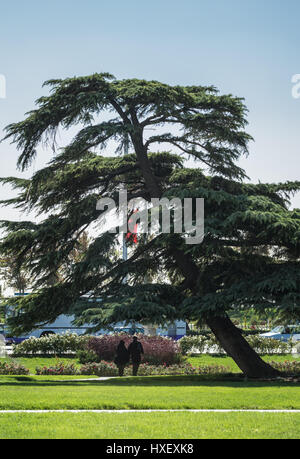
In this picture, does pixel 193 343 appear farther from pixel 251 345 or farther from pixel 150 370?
pixel 150 370

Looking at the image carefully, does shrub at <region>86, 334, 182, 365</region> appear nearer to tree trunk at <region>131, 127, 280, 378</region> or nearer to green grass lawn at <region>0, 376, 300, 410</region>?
tree trunk at <region>131, 127, 280, 378</region>

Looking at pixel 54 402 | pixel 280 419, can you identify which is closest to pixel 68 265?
pixel 54 402

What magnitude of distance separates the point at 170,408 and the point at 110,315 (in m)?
5.15

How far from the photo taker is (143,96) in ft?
62.1

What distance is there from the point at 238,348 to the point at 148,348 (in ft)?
26.7

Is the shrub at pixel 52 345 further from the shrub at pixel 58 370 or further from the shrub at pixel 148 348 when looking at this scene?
the shrub at pixel 58 370

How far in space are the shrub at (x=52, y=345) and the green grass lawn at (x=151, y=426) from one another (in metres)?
20.0

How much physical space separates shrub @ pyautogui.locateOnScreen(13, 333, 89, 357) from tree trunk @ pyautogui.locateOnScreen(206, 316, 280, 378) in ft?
39.5

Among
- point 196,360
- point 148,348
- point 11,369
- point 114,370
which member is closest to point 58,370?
point 11,369

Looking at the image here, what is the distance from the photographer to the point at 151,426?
933 cm

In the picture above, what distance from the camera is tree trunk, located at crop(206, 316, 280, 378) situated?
1958cm

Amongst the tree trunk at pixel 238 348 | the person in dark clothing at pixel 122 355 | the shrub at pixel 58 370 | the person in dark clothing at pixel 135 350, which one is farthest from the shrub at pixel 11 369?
the tree trunk at pixel 238 348
